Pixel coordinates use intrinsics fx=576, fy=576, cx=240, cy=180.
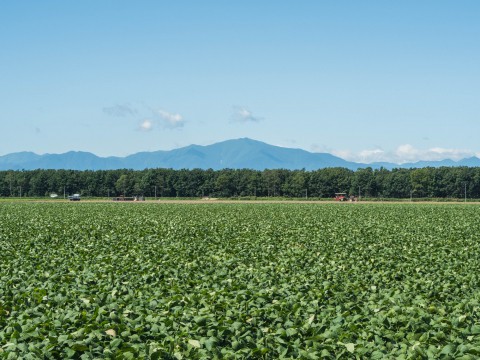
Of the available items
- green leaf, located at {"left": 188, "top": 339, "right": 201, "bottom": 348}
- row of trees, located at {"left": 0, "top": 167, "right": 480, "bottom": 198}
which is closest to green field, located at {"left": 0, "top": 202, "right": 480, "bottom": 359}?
green leaf, located at {"left": 188, "top": 339, "right": 201, "bottom": 348}

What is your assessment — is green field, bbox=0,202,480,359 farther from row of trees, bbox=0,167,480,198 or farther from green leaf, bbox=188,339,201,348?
row of trees, bbox=0,167,480,198

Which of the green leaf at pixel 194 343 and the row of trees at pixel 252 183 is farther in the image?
the row of trees at pixel 252 183

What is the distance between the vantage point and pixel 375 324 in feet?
29.7

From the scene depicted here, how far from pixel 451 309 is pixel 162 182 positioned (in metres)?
176

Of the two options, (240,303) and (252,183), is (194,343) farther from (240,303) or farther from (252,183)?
(252,183)

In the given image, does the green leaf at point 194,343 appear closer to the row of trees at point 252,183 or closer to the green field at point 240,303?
the green field at point 240,303

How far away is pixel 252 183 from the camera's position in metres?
178

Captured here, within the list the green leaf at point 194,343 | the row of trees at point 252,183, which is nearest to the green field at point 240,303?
the green leaf at point 194,343

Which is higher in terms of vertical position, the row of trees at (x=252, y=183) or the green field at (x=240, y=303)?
the row of trees at (x=252, y=183)

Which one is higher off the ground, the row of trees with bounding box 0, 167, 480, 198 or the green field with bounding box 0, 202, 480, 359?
the row of trees with bounding box 0, 167, 480, 198

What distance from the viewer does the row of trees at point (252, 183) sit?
16800 centimetres

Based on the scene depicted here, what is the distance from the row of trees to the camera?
16800 centimetres

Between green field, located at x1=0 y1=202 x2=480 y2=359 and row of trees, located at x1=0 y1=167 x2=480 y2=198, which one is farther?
row of trees, located at x1=0 y1=167 x2=480 y2=198


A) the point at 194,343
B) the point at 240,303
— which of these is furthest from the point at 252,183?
the point at 194,343
